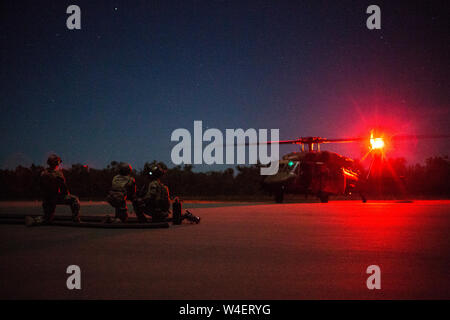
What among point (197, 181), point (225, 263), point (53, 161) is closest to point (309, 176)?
point (53, 161)

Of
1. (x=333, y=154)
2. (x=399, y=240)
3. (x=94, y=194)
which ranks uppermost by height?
(x=333, y=154)

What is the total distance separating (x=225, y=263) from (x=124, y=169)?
5.88 metres

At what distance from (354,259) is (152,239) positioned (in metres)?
4.06

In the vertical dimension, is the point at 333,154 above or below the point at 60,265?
above

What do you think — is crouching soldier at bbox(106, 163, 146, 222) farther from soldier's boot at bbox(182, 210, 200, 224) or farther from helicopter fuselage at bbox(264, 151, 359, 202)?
helicopter fuselage at bbox(264, 151, 359, 202)

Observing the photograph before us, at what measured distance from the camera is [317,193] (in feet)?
77.3

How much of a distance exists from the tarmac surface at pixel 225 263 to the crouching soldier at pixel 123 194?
1.28 metres

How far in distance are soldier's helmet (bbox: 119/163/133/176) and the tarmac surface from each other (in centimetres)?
195

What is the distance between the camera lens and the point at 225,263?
5500 mm

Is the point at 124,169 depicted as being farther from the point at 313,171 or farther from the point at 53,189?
the point at 313,171

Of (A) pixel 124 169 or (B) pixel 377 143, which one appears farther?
(B) pixel 377 143
